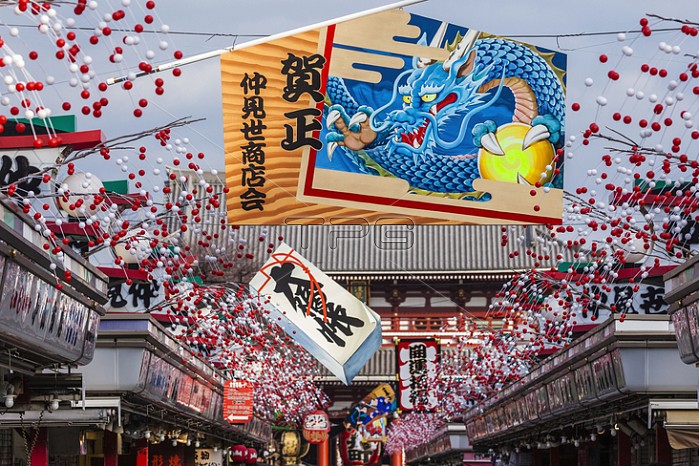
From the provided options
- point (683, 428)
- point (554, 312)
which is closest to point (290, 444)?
point (554, 312)

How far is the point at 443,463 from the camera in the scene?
5194cm

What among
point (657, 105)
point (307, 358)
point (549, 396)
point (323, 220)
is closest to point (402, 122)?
point (323, 220)

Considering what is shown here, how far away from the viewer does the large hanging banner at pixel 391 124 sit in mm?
20094

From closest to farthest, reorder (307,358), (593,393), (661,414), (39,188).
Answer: (661,414)
(593,393)
(39,188)
(307,358)

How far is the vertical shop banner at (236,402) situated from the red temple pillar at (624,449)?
34.4 feet

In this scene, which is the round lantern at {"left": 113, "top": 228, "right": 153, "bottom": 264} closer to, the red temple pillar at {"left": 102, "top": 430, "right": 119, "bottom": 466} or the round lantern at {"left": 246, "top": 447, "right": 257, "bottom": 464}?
the red temple pillar at {"left": 102, "top": 430, "right": 119, "bottom": 466}

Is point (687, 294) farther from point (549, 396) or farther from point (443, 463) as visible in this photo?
point (443, 463)

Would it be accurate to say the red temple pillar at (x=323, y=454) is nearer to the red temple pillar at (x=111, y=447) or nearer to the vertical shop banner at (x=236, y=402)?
the vertical shop banner at (x=236, y=402)

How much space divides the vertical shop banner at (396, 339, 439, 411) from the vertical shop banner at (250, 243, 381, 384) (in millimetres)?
20443

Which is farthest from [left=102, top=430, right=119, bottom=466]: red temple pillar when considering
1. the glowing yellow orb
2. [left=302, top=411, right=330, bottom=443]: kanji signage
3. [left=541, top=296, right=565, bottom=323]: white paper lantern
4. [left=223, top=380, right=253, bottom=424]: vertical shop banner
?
[left=302, top=411, right=330, bottom=443]: kanji signage

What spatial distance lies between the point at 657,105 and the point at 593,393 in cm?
604

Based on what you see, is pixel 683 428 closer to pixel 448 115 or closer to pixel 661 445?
pixel 661 445

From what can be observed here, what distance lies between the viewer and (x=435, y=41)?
66.9 feet

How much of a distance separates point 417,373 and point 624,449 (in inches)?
1089
